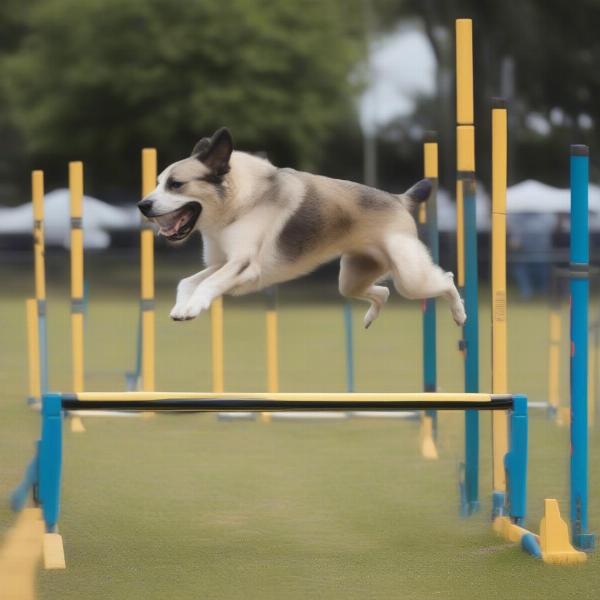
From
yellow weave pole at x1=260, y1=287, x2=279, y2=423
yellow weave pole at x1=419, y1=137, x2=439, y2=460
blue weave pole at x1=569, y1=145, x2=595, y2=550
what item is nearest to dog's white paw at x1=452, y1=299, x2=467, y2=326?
blue weave pole at x1=569, y1=145, x2=595, y2=550

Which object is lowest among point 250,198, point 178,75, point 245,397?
point 245,397

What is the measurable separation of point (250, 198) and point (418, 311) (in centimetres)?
2506

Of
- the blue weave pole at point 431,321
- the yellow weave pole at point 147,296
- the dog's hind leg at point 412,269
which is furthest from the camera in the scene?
the yellow weave pole at point 147,296

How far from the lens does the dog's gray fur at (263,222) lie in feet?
20.2

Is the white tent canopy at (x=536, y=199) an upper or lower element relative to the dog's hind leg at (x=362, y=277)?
upper

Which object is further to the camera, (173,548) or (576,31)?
(576,31)

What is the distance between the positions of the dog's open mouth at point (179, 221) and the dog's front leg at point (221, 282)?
216 millimetres

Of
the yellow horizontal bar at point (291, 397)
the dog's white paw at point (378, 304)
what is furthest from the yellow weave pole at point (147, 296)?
the dog's white paw at point (378, 304)

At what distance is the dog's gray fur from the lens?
6160 mm

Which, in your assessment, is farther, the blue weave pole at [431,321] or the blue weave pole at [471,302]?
the blue weave pole at [431,321]

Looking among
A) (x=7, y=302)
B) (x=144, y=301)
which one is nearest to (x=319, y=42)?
(x=7, y=302)

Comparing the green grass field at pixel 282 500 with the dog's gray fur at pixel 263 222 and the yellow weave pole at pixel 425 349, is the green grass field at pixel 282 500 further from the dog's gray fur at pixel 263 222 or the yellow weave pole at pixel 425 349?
the dog's gray fur at pixel 263 222

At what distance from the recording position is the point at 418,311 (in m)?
31.2

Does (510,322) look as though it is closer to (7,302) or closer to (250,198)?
(7,302)
